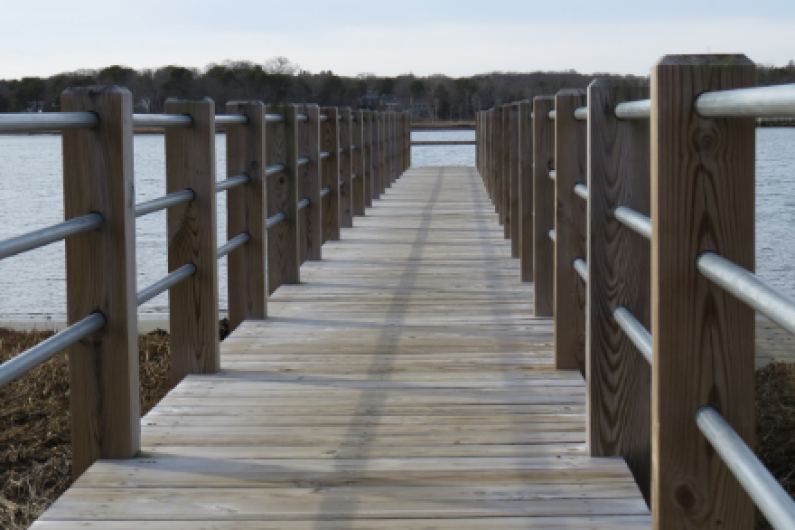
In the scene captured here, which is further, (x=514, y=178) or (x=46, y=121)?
(x=514, y=178)

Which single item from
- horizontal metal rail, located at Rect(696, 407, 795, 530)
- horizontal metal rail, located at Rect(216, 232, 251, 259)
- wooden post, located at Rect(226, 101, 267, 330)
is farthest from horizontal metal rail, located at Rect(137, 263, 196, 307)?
horizontal metal rail, located at Rect(696, 407, 795, 530)

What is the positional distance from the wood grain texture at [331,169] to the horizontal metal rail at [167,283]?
427cm

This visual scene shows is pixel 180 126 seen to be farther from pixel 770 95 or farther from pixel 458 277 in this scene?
pixel 458 277

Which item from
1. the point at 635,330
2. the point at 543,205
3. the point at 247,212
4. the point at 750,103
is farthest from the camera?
the point at 543,205

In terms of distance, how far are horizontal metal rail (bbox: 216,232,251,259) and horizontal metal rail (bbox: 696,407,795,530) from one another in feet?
7.90

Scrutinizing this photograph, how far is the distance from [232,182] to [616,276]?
6.31 feet

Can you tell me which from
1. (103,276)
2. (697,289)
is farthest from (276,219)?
(697,289)

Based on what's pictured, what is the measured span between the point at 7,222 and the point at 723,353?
19.7 meters

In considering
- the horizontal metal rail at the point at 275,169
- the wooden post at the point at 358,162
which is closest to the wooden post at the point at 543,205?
the horizontal metal rail at the point at 275,169

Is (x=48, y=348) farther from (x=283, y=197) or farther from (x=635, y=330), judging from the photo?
(x=283, y=197)

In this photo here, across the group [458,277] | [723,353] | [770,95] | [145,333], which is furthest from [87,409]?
[145,333]

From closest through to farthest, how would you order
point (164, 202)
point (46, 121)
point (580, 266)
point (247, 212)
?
point (46, 121)
point (164, 202)
point (580, 266)
point (247, 212)

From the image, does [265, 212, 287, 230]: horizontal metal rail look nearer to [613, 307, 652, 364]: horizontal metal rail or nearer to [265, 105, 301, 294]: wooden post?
[265, 105, 301, 294]: wooden post

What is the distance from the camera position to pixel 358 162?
10008 millimetres
